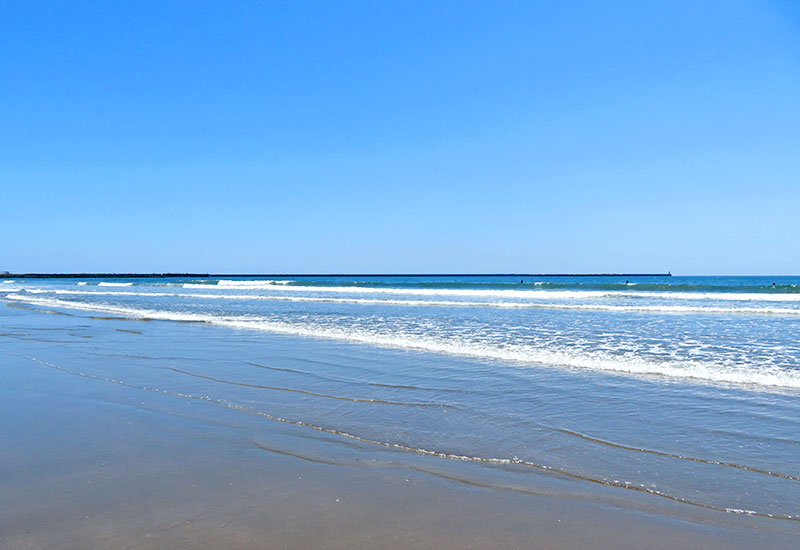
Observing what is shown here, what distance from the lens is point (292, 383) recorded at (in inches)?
311

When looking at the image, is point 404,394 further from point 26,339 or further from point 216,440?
point 26,339

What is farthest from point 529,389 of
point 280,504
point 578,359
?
point 280,504

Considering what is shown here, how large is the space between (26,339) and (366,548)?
14.0 meters

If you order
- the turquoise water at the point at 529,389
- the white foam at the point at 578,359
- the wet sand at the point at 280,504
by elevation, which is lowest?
the wet sand at the point at 280,504

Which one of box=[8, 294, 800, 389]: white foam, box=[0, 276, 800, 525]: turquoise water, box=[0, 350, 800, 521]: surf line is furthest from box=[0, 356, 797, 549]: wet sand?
box=[8, 294, 800, 389]: white foam

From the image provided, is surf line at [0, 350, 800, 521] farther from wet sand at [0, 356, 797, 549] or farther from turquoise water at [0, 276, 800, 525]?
wet sand at [0, 356, 797, 549]

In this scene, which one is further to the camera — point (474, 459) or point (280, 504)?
point (474, 459)

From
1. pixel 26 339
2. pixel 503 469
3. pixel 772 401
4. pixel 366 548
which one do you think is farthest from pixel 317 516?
pixel 26 339

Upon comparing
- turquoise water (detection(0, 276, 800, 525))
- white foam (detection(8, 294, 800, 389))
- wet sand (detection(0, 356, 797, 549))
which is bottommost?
wet sand (detection(0, 356, 797, 549))

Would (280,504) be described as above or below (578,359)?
below

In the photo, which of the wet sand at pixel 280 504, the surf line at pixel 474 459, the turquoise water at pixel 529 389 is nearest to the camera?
the wet sand at pixel 280 504

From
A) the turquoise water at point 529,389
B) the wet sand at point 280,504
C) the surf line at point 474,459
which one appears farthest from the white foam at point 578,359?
the wet sand at point 280,504

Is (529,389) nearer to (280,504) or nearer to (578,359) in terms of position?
(578,359)

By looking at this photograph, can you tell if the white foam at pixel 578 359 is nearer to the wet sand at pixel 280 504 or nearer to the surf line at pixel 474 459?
the surf line at pixel 474 459
